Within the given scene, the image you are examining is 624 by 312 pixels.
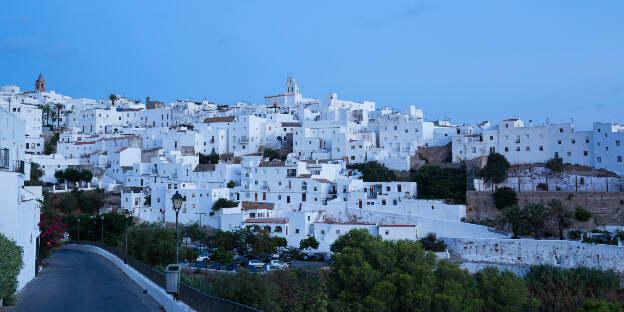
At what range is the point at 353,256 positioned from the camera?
91.6 feet

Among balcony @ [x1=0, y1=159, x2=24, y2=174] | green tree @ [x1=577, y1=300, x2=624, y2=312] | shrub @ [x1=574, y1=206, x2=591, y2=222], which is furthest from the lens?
shrub @ [x1=574, y1=206, x2=591, y2=222]

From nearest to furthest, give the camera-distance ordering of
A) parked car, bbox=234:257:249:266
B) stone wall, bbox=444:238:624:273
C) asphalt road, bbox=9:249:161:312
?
asphalt road, bbox=9:249:161:312, stone wall, bbox=444:238:624:273, parked car, bbox=234:257:249:266

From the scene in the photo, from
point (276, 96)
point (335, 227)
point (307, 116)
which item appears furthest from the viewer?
point (276, 96)

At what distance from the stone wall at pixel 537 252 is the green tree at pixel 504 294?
7.61 meters

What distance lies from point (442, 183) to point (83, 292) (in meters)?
32.7

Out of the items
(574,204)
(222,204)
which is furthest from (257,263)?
(574,204)

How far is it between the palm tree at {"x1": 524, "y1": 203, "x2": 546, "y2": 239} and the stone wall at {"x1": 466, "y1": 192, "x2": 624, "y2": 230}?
2402 millimetres

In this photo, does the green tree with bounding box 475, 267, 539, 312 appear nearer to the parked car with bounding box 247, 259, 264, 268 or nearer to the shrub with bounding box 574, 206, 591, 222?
the shrub with bounding box 574, 206, 591, 222

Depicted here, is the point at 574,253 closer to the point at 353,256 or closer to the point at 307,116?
the point at 353,256

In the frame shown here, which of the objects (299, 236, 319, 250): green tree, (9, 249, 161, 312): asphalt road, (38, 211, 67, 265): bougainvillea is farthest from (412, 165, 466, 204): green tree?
(38, 211, 67, 265): bougainvillea

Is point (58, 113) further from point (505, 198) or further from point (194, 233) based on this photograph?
point (505, 198)

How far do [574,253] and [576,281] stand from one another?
5.21 m

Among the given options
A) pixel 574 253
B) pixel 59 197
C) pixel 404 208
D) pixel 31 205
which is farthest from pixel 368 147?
pixel 31 205

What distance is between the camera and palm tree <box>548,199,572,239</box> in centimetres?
3706
